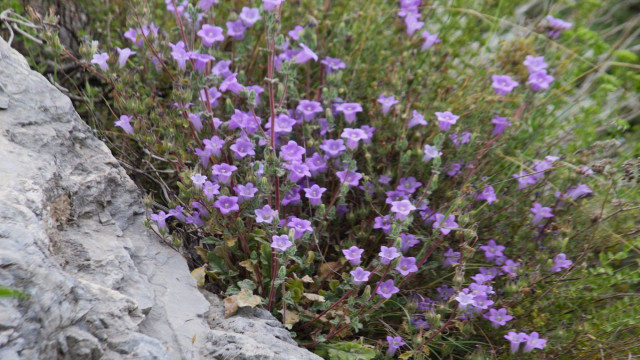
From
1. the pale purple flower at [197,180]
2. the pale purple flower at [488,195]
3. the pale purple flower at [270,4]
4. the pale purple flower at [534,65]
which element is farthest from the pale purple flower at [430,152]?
the pale purple flower at [197,180]

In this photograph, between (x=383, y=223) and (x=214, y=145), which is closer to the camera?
(x=214, y=145)

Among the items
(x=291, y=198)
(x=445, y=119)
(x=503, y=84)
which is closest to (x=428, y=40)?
(x=503, y=84)

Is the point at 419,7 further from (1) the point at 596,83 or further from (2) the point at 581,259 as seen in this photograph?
(2) the point at 581,259

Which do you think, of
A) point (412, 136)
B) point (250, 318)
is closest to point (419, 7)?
point (412, 136)

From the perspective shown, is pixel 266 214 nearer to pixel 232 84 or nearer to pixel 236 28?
pixel 232 84

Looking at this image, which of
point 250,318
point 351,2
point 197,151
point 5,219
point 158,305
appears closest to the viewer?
point 5,219

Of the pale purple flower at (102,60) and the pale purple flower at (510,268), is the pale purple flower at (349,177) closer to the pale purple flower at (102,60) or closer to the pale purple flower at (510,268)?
the pale purple flower at (510,268)
